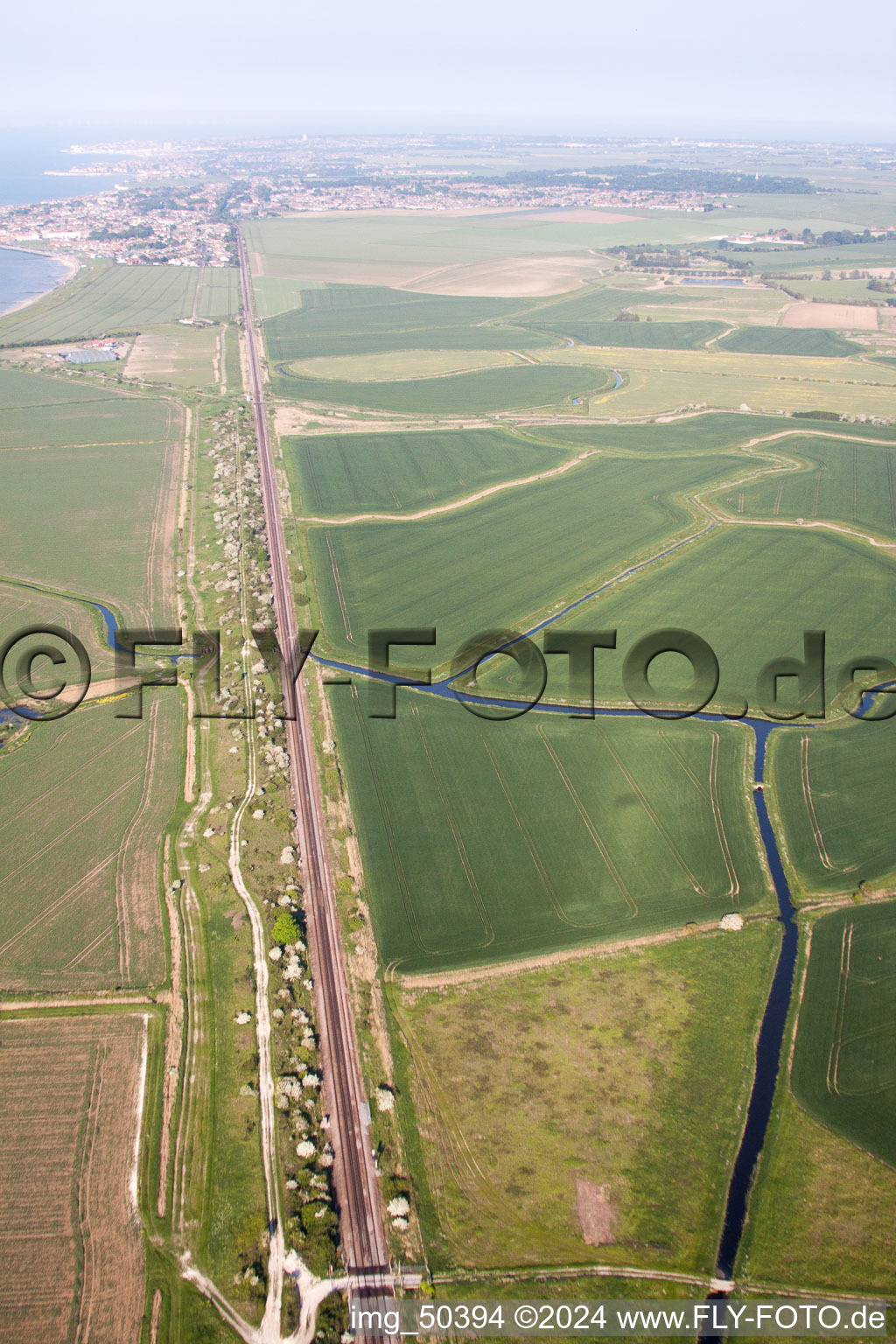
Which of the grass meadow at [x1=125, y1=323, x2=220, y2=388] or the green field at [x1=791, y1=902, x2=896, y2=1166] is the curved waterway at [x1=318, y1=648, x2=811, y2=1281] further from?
the grass meadow at [x1=125, y1=323, x2=220, y2=388]

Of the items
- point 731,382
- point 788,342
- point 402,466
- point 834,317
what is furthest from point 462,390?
point 834,317

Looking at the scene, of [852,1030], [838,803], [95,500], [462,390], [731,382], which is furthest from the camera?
[731,382]

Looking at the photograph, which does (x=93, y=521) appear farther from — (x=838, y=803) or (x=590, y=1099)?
(x=838, y=803)

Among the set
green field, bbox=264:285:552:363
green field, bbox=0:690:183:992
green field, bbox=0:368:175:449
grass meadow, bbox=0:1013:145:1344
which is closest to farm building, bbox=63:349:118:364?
green field, bbox=0:368:175:449

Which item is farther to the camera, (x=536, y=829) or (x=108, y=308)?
(x=108, y=308)

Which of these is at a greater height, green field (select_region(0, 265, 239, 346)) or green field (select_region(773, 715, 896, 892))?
green field (select_region(0, 265, 239, 346))

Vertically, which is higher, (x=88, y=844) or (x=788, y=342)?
(x=788, y=342)

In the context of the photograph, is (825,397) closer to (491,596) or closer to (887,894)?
(491,596)

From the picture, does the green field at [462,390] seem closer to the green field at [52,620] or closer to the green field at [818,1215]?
the green field at [52,620]
